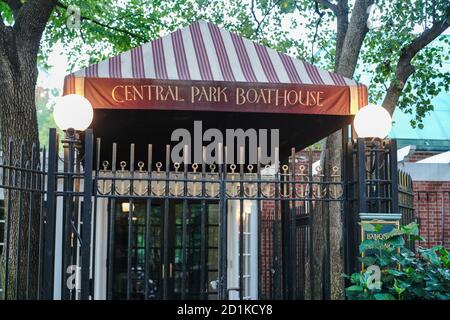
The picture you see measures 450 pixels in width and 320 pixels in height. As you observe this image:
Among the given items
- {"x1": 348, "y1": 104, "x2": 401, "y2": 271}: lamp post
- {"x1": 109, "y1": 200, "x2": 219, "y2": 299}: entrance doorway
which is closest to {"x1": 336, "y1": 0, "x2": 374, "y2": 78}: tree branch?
{"x1": 109, "y1": 200, "x2": 219, "y2": 299}: entrance doorway

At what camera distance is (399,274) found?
18.8 ft

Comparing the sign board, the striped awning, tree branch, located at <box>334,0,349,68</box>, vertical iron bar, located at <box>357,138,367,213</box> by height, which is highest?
tree branch, located at <box>334,0,349,68</box>

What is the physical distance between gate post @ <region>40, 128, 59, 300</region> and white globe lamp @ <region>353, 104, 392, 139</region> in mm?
2865

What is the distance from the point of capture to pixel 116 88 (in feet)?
22.8

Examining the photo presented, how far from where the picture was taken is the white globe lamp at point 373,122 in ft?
21.8

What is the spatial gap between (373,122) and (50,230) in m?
3.15

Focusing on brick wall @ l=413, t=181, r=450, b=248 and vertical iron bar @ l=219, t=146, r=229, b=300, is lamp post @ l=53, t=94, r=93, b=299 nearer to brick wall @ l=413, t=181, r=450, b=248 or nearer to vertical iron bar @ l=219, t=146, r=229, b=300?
vertical iron bar @ l=219, t=146, r=229, b=300

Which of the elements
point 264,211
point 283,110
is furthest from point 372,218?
point 264,211

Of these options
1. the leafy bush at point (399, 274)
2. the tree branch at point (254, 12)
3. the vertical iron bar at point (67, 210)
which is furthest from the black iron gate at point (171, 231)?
the tree branch at point (254, 12)

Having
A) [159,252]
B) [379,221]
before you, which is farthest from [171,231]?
[379,221]

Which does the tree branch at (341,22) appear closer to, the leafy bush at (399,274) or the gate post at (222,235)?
the gate post at (222,235)

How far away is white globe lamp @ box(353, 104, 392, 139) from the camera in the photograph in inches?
261
